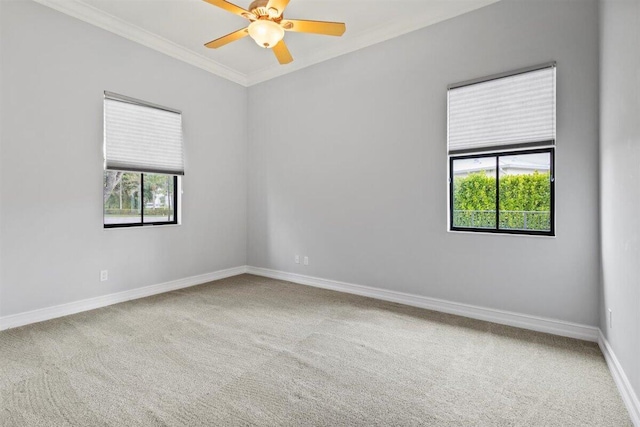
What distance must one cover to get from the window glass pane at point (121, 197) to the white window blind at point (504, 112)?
387cm

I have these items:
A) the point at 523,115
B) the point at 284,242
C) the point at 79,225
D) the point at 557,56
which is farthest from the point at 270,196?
the point at 557,56

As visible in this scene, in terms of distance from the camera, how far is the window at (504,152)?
2.98 meters

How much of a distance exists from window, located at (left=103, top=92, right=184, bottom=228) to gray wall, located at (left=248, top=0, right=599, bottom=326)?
1305 mm

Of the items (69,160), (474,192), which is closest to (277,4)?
(474,192)

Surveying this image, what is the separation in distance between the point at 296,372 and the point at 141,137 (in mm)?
3421

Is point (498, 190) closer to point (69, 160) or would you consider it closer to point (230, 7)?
point (230, 7)

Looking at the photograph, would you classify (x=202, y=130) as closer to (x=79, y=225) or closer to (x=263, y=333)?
(x=79, y=225)

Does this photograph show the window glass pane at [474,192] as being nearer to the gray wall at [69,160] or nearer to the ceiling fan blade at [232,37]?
the ceiling fan blade at [232,37]

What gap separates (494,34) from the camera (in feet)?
10.6

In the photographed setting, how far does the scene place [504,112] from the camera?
315 centimetres

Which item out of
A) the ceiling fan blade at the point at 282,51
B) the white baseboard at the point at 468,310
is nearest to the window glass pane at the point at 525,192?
the white baseboard at the point at 468,310

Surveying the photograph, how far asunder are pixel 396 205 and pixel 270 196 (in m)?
2.12

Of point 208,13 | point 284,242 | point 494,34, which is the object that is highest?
point 208,13

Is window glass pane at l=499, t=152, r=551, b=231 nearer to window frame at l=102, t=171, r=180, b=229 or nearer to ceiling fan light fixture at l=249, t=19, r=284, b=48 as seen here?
ceiling fan light fixture at l=249, t=19, r=284, b=48
